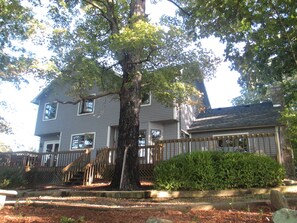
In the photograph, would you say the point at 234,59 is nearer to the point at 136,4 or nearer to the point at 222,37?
the point at 222,37

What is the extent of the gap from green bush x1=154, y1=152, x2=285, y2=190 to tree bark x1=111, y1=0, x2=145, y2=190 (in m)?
1.48

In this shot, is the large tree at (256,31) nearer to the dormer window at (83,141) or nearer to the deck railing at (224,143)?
the deck railing at (224,143)

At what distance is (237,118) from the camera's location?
1772 cm

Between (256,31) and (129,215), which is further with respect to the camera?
Result: (256,31)

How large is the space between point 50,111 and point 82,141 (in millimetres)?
4770

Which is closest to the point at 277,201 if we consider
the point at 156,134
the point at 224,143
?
the point at 224,143

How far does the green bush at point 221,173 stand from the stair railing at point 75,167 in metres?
7.04

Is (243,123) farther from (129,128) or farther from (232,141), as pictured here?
(129,128)

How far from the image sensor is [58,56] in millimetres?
12125

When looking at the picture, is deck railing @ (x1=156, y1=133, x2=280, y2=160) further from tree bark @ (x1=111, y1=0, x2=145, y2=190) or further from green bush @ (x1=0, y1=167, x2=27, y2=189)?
green bush @ (x1=0, y1=167, x2=27, y2=189)

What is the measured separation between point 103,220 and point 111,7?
1019 cm

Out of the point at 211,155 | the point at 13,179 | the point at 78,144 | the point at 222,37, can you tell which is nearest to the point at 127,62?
the point at 222,37

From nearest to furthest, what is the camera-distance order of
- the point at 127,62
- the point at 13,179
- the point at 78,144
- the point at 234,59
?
the point at 234,59
the point at 127,62
the point at 13,179
the point at 78,144

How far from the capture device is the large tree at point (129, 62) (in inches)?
386
